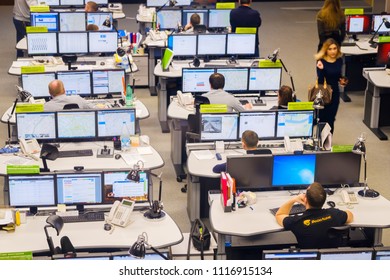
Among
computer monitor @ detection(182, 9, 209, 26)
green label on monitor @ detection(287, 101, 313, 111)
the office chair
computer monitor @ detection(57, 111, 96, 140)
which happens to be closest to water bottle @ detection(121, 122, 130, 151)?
computer monitor @ detection(57, 111, 96, 140)

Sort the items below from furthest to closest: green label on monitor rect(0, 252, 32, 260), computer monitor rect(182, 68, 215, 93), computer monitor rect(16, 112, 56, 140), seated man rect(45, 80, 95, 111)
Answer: computer monitor rect(182, 68, 215, 93) → seated man rect(45, 80, 95, 111) → computer monitor rect(16, 112, 56, 140) → green label on monitor rect(0, 252, 32, 260)

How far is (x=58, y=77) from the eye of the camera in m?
9.11

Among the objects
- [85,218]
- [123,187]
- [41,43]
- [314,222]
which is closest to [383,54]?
[41,43]

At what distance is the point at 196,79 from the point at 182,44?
60.0 inches

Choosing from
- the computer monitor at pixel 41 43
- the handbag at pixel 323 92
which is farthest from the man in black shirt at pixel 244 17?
the handbag at pixel 323 92

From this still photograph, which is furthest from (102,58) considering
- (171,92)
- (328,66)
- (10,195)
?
(10,195)

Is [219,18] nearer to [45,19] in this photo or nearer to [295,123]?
[45,19]

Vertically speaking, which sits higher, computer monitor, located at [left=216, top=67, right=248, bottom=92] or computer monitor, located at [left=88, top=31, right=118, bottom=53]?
computer monitor, located at [left=88, top=31, right=118, bottom=53]

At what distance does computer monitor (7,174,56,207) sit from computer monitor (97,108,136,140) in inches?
60.8

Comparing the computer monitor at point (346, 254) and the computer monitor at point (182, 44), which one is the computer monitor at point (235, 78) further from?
the computer monitor at point (346, 254)

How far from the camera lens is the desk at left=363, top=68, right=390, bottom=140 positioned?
1022 cm

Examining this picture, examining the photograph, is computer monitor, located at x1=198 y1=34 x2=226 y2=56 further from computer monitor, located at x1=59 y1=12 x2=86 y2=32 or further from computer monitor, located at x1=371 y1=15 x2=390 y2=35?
computer monitor, located at x1=371 y1=15 x2=390 y2=35

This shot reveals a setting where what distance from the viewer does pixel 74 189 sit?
6527 millimetres

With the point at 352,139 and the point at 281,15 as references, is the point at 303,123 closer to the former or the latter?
the point at 352,139
